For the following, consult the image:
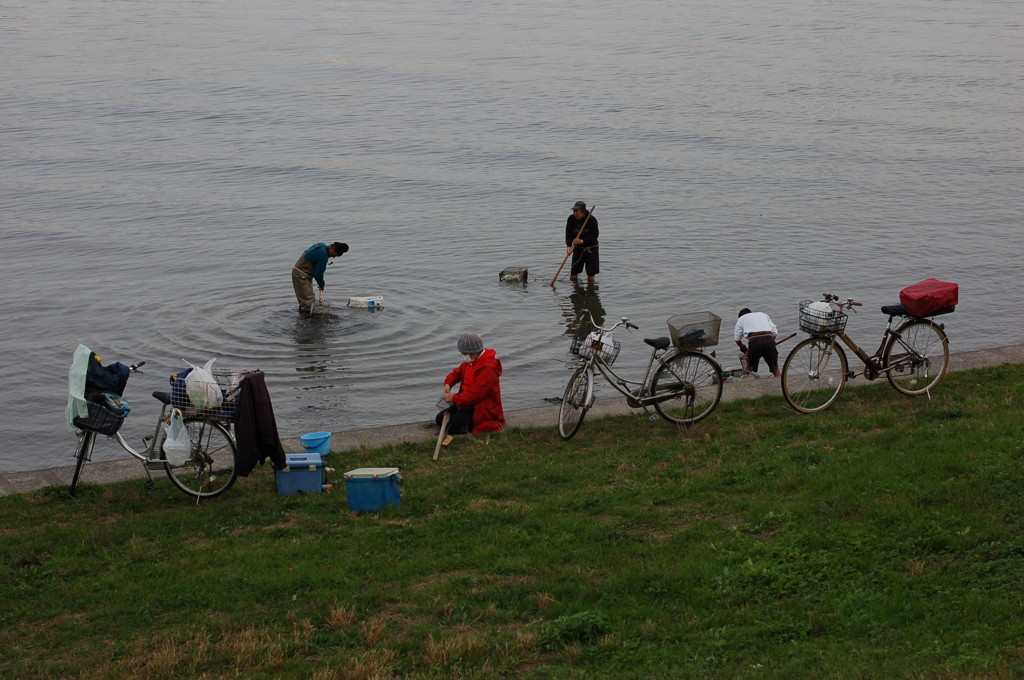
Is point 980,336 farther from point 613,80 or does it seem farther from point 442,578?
point 613,80

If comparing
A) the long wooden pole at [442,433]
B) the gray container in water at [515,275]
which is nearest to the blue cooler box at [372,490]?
the long wooden pole at [442,433]

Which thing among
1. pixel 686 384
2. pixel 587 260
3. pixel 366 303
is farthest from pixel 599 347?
pixel 587 260

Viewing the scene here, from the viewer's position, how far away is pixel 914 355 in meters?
10.9

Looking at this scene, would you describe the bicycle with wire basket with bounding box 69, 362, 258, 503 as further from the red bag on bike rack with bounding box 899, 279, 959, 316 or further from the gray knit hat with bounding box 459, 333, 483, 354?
the red bag on bike rack with bounding box 899, 279, 959, 316

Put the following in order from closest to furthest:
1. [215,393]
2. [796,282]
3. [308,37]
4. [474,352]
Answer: [215,393]
[474,352]
[796,282]
[308,37]

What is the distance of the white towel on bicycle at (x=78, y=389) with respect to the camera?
342 inches

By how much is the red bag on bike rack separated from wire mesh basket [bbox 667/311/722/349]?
2023 mm

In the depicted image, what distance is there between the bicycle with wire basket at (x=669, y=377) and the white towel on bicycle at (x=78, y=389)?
14.5ft

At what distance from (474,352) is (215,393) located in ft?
9.40

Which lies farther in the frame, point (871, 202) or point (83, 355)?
point (871, 202)

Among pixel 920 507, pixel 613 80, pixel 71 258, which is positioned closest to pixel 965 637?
pixel 920 507

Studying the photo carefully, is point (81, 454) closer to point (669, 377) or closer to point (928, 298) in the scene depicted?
point (669, 377)

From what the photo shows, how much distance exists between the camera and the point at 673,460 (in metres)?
9.33

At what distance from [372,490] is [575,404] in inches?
107
